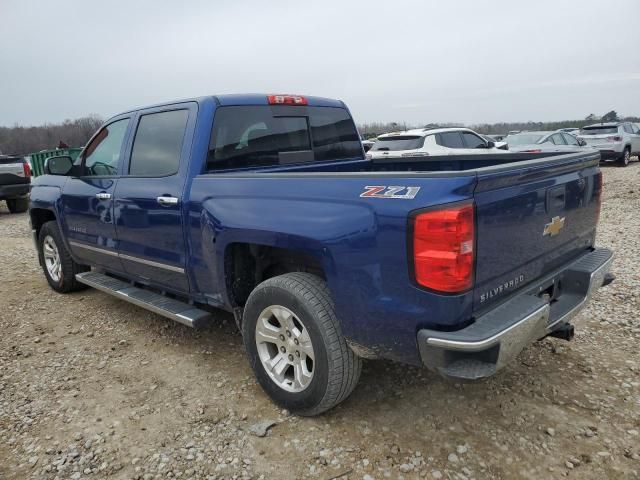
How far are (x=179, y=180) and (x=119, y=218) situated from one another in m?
0.92

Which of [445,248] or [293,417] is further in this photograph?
[293,417]

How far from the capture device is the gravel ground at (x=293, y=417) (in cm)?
253

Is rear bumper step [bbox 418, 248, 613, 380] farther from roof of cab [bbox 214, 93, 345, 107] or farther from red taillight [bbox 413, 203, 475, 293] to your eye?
roof of cab [bbox 214, 93, 345, 107]

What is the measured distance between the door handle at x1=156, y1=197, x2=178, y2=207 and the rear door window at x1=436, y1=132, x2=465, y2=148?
826 cm

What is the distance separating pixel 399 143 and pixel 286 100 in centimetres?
713

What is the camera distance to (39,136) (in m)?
34.6

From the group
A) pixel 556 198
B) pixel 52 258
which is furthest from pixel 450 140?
pixel 556 198

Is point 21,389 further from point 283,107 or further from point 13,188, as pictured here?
point 13,188

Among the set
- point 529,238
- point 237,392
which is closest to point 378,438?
point 237,392

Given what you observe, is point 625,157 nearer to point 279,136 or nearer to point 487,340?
point 279,136

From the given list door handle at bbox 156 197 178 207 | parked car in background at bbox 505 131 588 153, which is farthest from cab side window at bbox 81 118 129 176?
parked car in background at bbox 505 131 588 153

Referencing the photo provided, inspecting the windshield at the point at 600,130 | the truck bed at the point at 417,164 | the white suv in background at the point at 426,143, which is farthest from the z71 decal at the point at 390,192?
the windshield at the point at 600,130

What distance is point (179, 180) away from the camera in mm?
3387

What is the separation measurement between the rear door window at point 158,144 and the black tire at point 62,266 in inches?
72.6
